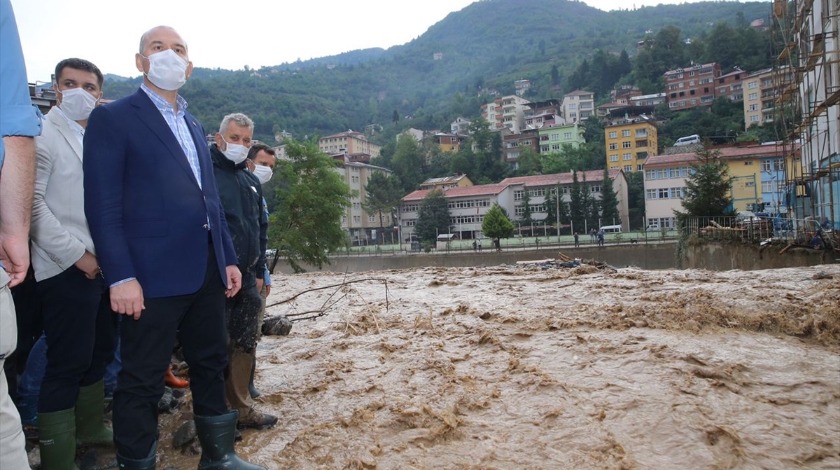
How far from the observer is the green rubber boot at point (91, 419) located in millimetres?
2891

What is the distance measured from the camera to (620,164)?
256 feet

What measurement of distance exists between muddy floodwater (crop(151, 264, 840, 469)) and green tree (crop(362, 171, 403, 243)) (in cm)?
6427

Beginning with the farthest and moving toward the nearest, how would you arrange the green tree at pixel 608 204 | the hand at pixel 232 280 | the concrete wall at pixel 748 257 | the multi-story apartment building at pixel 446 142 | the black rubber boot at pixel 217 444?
the multi-story apartment building at pixel 446 142, the green tree at pixel 608 204, the concrete wall at pixel 748 257, the hand at pixel 232 280, the black rubber boot at pixel 217 444

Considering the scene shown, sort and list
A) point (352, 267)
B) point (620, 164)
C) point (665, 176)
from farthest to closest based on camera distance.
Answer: point (620, 164) < point (665, 176) < point (352, 267)

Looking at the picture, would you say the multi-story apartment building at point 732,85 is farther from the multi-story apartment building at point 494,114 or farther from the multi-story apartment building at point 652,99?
the multi-story apartment building at point 494,114

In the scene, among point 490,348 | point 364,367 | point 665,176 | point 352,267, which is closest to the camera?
point 364,367

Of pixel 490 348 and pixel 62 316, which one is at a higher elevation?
pixel 62 316

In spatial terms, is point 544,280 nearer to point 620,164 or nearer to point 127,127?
point 127,127

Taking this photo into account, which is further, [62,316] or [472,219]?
[472,219]

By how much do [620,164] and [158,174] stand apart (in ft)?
269

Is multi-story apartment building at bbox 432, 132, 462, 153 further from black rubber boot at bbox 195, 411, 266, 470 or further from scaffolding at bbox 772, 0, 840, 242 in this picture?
black rubber boot at bbox 195, 411, 266, 470

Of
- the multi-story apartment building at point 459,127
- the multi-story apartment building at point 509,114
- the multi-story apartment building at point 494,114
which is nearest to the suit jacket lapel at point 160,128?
the multi-story apartment building at point 509,114

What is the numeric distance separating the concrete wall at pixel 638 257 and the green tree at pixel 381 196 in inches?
872

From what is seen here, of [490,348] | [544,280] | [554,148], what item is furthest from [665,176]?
[490,348]
